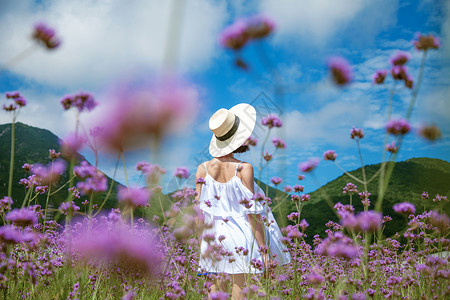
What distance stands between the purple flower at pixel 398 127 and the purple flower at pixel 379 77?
0.85 ft

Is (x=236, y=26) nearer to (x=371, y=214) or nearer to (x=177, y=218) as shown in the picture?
(x=371, y=214)

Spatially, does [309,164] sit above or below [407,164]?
below

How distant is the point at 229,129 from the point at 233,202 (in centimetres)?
70

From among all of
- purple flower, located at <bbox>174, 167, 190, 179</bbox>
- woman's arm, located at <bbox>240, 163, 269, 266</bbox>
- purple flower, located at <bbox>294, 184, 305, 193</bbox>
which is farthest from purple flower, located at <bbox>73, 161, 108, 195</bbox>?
purple flower, located at <bbox>294, 184, 305, 193</bbox>

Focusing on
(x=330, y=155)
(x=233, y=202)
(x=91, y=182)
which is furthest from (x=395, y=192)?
(x=91, y=182)

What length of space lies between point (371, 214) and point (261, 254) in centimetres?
159

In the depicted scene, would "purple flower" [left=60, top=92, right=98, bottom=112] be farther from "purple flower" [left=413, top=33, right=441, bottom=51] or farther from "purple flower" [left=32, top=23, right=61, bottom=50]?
"purple flower" [left=413, top=33, right=441, bottom=51]

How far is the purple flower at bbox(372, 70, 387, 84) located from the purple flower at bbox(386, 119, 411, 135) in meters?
0.26

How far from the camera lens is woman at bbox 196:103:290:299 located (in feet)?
9.43

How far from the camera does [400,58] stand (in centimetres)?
169

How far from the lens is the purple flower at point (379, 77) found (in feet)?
5.63

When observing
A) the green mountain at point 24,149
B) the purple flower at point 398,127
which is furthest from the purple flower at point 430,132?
the green mountain at point 24,149

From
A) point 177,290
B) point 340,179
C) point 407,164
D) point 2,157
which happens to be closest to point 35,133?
point 2,157

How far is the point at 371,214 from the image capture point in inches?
55.2
